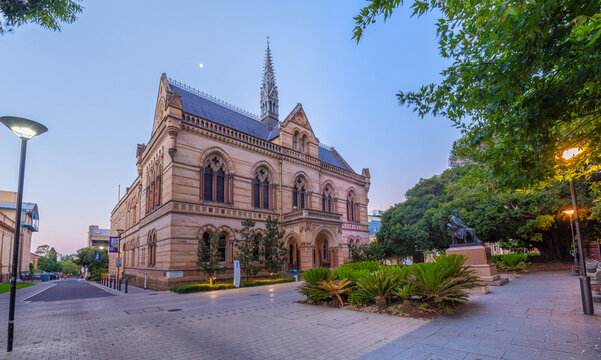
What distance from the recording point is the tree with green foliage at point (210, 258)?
20.2 meters

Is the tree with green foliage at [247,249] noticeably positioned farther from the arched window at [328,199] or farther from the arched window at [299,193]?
the arched window at [328,199]

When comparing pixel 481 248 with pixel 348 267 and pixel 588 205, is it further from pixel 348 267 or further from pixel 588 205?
pixel 588 205

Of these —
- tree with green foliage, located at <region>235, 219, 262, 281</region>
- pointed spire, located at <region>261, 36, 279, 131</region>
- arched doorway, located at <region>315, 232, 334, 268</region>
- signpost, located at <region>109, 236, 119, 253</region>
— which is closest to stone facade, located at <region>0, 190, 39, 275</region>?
signpost, located at <region>109, 236, 119, 253</region>

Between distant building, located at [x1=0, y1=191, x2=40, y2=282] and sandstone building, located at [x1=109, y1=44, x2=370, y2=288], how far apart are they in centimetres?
1777

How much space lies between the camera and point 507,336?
244 inches

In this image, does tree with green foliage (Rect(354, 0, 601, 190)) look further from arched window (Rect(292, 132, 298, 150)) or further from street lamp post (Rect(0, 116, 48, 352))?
arched window (Rect(292, 132, 298, 150))

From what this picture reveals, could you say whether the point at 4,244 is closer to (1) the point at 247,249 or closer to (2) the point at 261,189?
(2) the point at 261,189

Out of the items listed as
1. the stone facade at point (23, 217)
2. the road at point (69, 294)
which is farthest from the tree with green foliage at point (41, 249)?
the road at point (69, 294)

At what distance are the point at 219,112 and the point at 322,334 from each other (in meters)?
24.5

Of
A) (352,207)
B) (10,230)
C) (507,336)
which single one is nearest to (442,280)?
(507,336)

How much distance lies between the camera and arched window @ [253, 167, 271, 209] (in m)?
26.4

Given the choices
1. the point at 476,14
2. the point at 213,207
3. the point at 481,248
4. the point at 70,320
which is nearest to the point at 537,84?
the point at 476,14

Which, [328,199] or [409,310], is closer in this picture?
[409,310]

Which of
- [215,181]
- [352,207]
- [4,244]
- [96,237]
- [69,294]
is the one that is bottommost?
[69,294]
